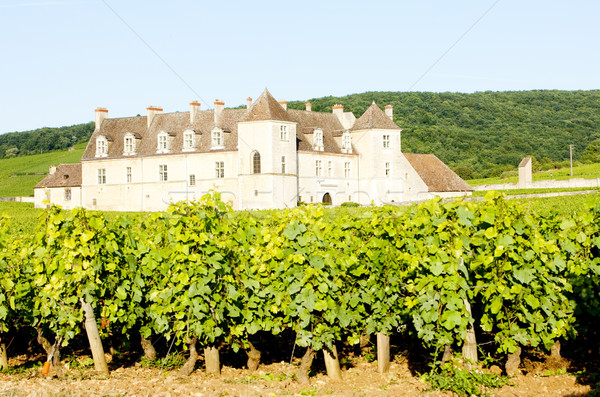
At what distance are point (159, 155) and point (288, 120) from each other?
40.6 ft

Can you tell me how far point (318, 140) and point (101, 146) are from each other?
63.8 ft

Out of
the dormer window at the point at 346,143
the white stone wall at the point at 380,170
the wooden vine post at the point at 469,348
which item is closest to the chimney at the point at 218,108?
the dormer window at the point at 346,143

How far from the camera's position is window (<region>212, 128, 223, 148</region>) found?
53.6 m

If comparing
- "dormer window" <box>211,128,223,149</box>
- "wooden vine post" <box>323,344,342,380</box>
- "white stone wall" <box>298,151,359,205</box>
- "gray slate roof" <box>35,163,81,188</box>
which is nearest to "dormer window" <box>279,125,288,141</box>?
"white stone wall" <box>298,151,359,205</box>

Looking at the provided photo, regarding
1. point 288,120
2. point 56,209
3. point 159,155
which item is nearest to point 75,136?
point 159,155

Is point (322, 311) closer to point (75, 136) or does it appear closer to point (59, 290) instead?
point (59, 290)

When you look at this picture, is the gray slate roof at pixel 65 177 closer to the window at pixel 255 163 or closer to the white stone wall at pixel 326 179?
the window at pixel 255 163

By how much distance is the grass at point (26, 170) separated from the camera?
302ft

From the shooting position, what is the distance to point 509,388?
404 inches

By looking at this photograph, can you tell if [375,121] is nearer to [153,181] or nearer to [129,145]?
[153,181]

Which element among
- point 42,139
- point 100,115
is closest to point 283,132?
point 100,115

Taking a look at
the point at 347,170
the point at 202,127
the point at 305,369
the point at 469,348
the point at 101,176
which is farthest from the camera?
the point at 101,176

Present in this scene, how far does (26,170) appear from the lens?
10981 cm

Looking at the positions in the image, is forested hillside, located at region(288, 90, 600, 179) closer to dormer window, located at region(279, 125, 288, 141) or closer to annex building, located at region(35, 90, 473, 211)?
annex building, located at region(35, 90, 473, 211)
